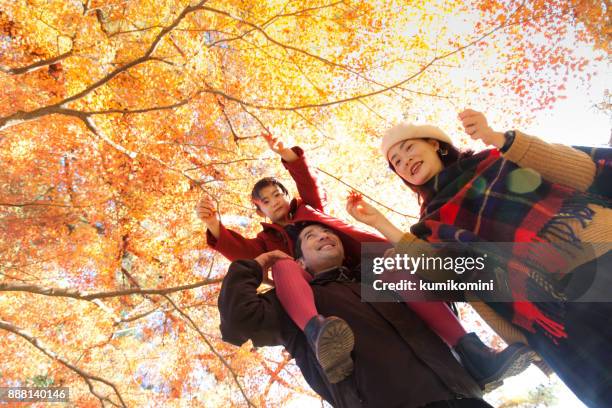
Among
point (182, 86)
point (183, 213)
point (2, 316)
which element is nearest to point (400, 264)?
point (183, 213)

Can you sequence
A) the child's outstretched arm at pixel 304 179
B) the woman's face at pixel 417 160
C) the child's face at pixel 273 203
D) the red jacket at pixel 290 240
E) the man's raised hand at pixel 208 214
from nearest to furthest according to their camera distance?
1. the woman's face at pixel 417 160
2. the red jacket at pixel 290 240
3. the man's raised hand at pixel 208 214
4. the child's face at pixel 273 203
5. the child's outstretched arm at pixel 304 179

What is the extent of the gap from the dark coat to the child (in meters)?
0.08

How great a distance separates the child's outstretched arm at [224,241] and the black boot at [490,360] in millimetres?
1579

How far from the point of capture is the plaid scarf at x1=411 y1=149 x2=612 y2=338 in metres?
1.54

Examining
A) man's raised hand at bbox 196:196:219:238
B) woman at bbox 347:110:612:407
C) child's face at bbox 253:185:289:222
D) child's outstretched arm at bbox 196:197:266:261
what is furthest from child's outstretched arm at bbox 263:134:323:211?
woman at bbox 347:110:612:407

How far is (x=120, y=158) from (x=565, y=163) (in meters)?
9.96

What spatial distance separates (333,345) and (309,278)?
2.09 feet

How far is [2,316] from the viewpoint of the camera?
24.3 feet

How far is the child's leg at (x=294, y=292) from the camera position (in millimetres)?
1794

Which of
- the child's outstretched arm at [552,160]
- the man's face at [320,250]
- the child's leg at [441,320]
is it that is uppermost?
the man's face at [320,250]

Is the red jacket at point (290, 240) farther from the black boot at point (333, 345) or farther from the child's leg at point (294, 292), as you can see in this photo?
the black boot at point (333, 345)

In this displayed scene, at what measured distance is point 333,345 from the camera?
5.20 feet

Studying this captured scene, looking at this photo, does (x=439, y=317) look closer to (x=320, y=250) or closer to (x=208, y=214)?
Result: (x=320, y=250)

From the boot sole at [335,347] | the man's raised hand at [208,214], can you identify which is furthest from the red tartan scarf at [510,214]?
the man's raised hand at [208,214]
